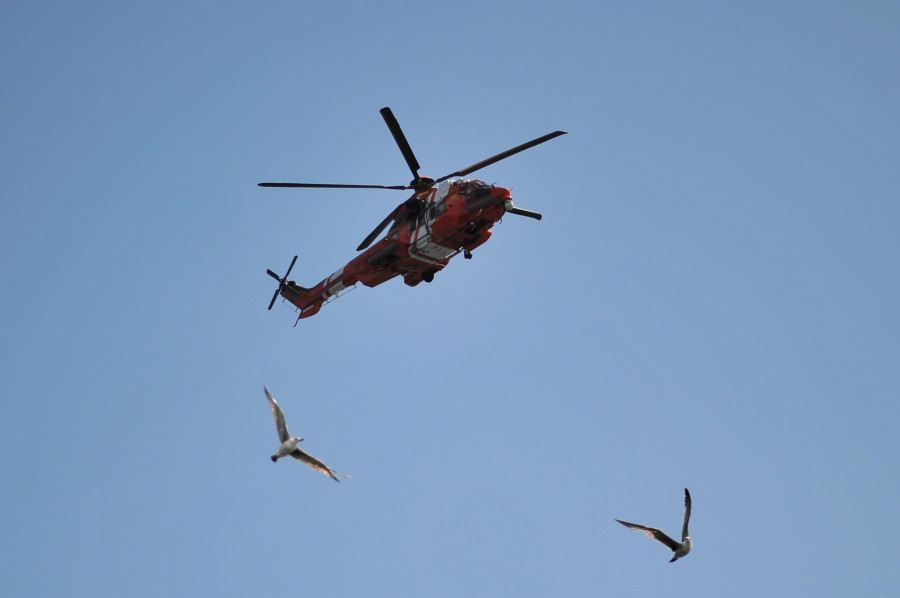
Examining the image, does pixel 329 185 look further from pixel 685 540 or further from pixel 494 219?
pixel 685 540

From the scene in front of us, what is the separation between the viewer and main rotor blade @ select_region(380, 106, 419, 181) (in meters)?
46.0

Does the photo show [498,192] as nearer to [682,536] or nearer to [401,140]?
[401,140]

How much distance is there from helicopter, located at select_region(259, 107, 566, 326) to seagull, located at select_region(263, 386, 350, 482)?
1331 cm

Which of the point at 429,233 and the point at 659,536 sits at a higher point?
the point at 429,233

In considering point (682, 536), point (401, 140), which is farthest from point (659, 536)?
point (401, 140)

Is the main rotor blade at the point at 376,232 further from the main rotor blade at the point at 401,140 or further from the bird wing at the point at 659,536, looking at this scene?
the bird wing at the point at 659,536

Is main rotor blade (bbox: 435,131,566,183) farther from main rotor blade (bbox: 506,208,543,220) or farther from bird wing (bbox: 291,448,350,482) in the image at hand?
bird wing (bbox: 291,448,350,482)

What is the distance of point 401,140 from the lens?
1863 inches

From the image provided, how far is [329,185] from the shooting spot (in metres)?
48.3

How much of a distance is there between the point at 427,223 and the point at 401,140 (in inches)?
174

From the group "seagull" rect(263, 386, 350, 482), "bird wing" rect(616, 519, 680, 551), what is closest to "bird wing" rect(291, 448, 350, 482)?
"seagull" rect(263, 386, 350, 482)

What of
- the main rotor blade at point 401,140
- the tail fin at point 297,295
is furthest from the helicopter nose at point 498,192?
the tail fin at point 297,295

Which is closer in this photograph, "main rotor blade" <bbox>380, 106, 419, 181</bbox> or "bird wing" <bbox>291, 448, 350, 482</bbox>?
"bird wing" <bbox>291, 448, 350, 482</bbox>

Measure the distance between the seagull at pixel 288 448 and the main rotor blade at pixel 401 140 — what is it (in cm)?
1517
